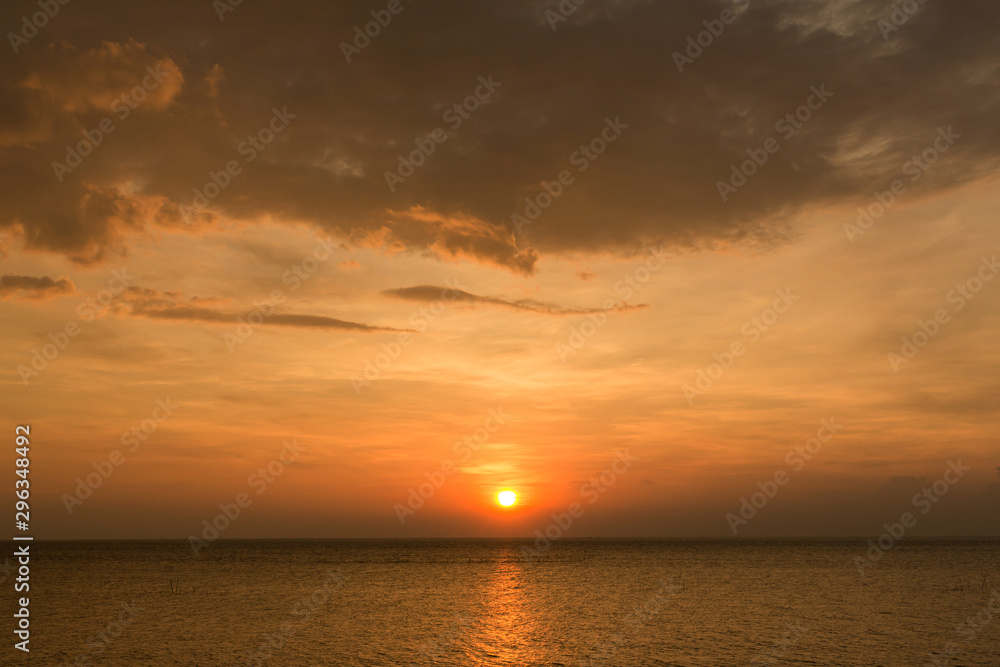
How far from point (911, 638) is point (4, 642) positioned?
1918 inches

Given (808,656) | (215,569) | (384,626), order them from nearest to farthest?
(808,656) → (384,626) → (215,569)

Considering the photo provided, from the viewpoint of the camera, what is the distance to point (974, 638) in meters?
38.1

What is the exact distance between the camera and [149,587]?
72.8m

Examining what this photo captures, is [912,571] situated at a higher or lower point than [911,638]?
higher

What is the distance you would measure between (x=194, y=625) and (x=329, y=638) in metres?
11.1

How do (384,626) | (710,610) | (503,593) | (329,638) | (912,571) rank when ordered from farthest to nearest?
(912,571), (503,593), (710,610), (384,626), (329,638)

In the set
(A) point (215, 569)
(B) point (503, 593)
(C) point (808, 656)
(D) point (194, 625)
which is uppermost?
(A) point (215, 569)

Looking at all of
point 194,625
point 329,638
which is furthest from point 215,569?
point 329,638

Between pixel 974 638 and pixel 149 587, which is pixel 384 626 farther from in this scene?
pixel 149 587

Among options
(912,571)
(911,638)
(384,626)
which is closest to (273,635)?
(384,626)

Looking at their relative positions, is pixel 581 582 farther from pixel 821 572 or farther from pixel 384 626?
pixel 384 626

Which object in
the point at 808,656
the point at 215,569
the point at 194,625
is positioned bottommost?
the point at 808,656

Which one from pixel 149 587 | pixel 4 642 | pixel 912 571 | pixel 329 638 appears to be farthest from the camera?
pixel 912 571

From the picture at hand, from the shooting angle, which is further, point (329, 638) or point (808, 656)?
point (329, 638)
